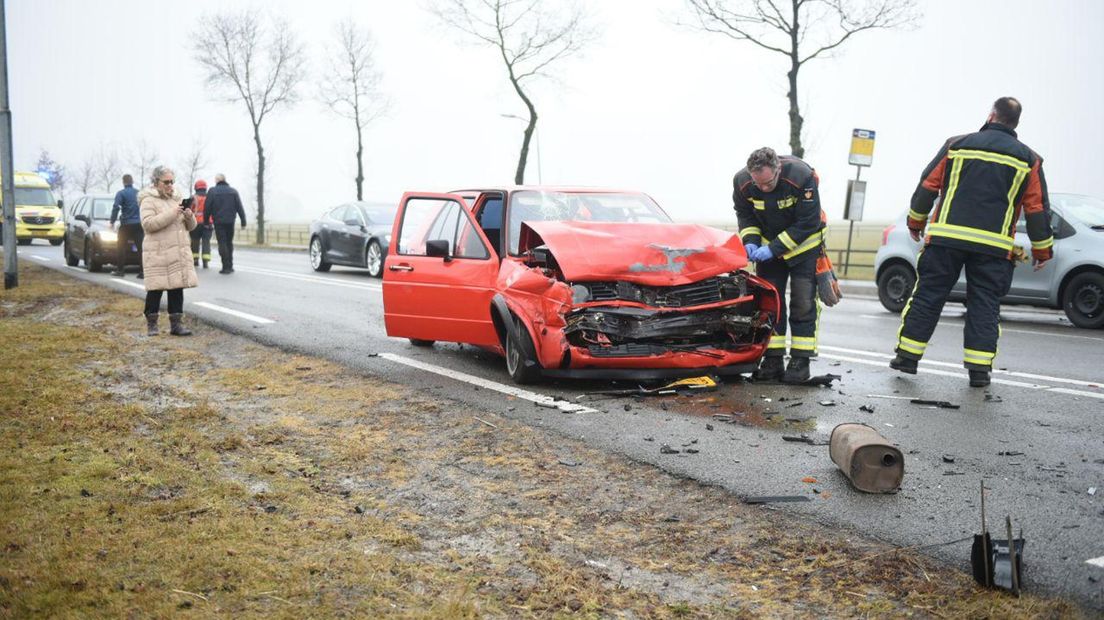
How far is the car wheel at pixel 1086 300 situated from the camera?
11422 millimetres

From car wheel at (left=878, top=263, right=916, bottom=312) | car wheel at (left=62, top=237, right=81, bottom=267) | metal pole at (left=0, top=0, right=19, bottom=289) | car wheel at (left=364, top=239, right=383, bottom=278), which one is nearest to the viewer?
car wheel at (left=878, top=263, right=916, bottom=312)

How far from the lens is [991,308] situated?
688 centimetres

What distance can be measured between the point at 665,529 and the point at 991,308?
163 inches

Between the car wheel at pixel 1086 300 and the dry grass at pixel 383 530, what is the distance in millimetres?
8852

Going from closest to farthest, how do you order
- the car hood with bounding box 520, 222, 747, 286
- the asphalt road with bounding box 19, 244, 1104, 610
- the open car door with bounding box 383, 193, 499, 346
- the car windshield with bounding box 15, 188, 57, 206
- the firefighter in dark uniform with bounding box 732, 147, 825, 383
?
the asphalt road with bounding box 19, 244, 1104, 610
the car hood with bounding box 520, 222, 747, 286
the firefighter in dark uniform with bounding box 732, 147, 825, 383
the open car door with bounding box 383, 193, 499, 346
the car windshield with bounding box 15, 188, 57, 206

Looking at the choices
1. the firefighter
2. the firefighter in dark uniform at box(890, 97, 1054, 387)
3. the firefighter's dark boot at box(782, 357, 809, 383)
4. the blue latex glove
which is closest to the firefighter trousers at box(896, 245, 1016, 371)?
the firefighter in dark uniform at box(890, 97, 1054, 387)

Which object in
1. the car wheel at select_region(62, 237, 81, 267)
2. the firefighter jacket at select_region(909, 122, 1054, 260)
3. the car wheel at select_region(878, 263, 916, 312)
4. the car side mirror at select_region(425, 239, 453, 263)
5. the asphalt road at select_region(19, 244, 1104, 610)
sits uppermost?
the firefighter jacket at select_region(909, 122, 1054, 260)

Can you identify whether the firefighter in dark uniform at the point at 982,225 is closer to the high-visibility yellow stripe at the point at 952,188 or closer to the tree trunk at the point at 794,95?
the high-visibility yellow stripe at the point at 952,188

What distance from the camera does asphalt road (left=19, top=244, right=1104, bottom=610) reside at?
12.9 ft

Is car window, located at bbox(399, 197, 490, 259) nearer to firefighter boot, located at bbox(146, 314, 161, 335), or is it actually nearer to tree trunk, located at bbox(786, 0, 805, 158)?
Answer: firefighter boot, located at bbox(146, 314, 161, 335)

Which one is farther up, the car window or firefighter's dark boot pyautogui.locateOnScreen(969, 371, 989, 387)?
the car window

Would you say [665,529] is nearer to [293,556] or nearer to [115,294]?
[293,556]

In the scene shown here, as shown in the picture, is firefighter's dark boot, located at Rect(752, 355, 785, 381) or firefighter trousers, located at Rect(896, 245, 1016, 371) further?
firefighter's dark boot, located at Rect(752, 355, 785, 381)

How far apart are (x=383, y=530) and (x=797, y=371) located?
161 inches
